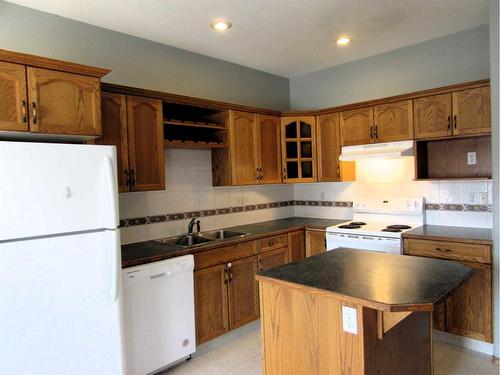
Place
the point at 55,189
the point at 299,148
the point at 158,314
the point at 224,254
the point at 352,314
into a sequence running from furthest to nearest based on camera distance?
the point at 299,148 → the point at 224,254 → the point at 158,314 → the point at 55,189 → the point at 352,314

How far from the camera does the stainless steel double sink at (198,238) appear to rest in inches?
131

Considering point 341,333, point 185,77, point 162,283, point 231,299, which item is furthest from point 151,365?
point 185,77

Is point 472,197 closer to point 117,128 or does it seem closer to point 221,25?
point 221,25

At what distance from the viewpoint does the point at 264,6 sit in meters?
2.63

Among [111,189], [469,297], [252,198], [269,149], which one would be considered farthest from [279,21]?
[469,297]

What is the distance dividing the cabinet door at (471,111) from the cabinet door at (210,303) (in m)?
2.42

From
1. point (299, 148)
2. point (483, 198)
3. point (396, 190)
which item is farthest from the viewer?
point (299, 148)

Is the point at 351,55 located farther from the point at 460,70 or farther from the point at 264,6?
the point at 264,6

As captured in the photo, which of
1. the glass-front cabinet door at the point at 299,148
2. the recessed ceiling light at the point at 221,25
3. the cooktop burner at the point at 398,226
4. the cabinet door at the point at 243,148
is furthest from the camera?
the glass-front cabinet door at the point at 299,148

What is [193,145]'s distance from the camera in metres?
3.33

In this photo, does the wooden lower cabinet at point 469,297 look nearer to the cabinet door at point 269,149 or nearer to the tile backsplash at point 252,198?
the tile backsplash at point 252,198

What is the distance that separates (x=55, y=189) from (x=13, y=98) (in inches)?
23.9

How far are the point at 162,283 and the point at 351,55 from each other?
3049mm

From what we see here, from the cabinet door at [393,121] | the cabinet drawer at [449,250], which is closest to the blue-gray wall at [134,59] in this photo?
Result: the cabinet door at [393,121]
